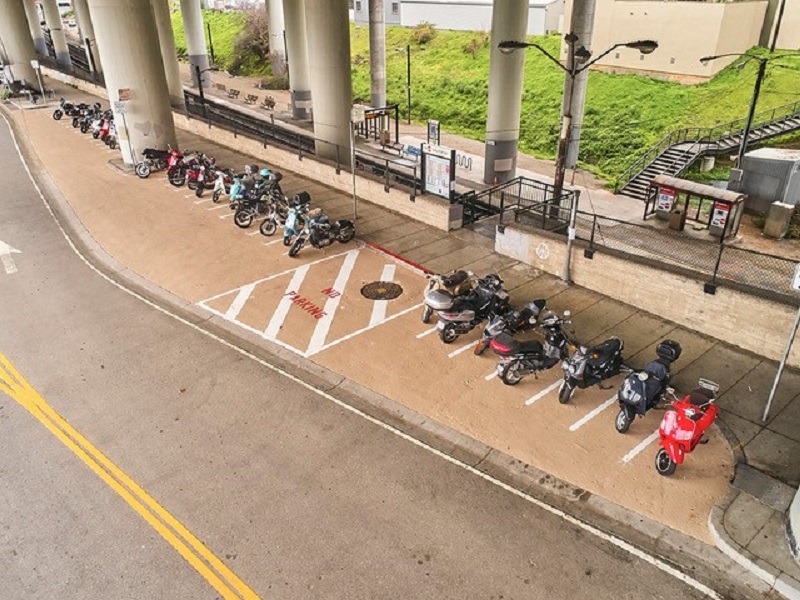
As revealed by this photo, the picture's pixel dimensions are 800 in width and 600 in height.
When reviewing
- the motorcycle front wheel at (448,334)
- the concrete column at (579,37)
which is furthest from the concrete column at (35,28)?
the motorcycle front wheel at (448,334)

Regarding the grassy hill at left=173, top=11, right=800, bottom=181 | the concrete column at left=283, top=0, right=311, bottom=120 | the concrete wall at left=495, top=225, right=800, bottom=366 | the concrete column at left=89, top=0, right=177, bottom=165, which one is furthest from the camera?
the concrete column at left=283, top=0, right=311, bottom=120

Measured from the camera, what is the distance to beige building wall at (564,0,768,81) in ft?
144

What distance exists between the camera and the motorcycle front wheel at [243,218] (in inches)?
776

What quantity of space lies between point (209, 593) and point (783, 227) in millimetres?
26558

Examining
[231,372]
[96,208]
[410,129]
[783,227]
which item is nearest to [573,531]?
[231,372]

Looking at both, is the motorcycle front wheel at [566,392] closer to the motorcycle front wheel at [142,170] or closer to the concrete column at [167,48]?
the motorcycle front wheel at [142,170]

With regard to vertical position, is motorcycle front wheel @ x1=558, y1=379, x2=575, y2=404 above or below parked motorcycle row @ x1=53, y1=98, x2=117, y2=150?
below

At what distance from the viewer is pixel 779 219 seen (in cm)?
2503

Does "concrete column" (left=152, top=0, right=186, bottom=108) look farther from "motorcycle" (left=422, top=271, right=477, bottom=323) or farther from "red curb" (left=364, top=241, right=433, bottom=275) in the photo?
"motorcycle" (left=422, top=271, right=477, bottom=323)

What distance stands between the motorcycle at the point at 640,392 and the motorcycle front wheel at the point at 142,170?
2187cm

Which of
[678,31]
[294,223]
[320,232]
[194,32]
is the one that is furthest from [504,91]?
[194,32]

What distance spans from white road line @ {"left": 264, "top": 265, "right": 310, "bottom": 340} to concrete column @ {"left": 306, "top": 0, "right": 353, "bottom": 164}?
446 inches

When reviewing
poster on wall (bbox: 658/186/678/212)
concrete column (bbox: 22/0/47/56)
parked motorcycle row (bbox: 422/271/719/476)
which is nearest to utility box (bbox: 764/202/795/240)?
poster on wall (bbox: 658/186/678/212)

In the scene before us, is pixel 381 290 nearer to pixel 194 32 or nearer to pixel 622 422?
pixel 622 422
